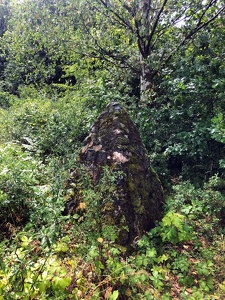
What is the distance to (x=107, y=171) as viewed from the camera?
7.45 ft

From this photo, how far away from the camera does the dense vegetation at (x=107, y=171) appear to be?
201cm

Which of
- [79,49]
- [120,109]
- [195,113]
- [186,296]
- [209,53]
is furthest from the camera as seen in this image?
[79,49]

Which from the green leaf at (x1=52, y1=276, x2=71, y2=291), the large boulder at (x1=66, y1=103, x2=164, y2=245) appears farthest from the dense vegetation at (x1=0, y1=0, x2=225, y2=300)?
the large boulder at (x1=66, y1=103, x2=164, y2=245)

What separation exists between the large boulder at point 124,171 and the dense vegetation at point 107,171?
0.20 m

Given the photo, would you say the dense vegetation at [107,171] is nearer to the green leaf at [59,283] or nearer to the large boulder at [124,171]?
the green leaf at [59,283]

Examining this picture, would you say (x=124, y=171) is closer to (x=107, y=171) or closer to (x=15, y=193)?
(x=107, y=171)

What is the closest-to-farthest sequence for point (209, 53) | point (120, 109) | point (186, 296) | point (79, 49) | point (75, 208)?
point (186, 296)
point (75, 208)
point (120, 109)
point (209, 53)
point (79, 49)

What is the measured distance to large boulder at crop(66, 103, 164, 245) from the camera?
2.58 meters

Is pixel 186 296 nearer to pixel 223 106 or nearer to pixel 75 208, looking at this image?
pixel 75 208

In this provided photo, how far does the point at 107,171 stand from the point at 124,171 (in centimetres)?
62

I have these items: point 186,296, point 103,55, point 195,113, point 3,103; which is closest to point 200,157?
point 195,113

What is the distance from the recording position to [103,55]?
5.82m

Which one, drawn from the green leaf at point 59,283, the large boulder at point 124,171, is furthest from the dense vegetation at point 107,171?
the large boulder at point 124,171

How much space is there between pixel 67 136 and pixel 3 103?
4.62 metres
